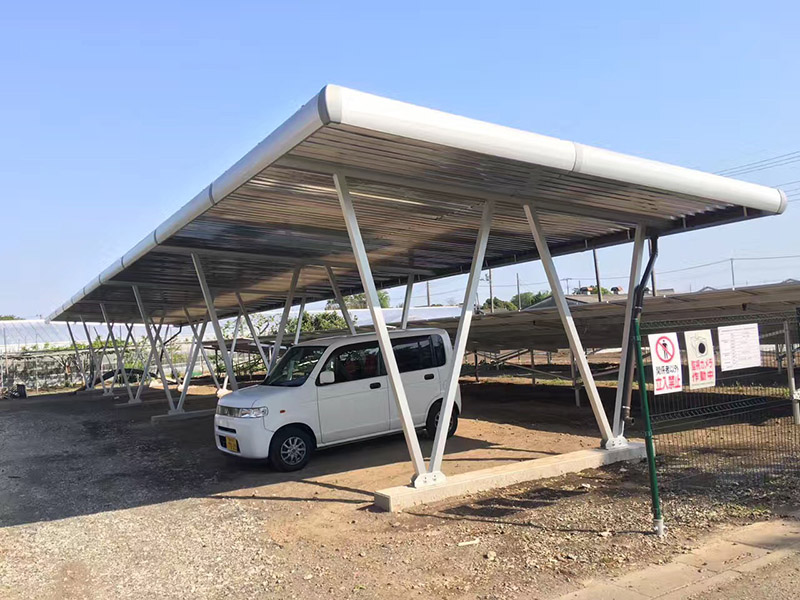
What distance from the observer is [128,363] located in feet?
116

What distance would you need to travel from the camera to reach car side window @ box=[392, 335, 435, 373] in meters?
9.66

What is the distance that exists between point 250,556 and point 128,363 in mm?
33791

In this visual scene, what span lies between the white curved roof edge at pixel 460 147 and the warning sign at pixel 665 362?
192 cm

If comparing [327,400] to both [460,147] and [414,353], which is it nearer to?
[414,353]

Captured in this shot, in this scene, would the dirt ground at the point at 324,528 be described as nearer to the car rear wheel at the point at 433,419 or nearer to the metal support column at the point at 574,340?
the car rear wheel at the point at 433,419

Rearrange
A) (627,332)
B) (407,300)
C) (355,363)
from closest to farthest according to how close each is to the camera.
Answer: (627,332) < (355,363) < (407,300)

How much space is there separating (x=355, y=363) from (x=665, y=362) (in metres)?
4.88

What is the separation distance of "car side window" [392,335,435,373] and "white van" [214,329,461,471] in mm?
16

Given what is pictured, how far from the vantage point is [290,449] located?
845 centimetres

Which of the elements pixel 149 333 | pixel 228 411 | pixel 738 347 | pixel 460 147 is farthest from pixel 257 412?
pixel 149 333

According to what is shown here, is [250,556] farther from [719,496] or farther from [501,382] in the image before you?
[501,382]

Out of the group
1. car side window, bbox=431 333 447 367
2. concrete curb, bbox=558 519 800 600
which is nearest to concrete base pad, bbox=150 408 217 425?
car side window, bbox=431 333 447 367

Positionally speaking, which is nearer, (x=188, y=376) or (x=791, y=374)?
(x=791, y=374)

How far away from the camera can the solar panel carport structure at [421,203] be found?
17.4 ft
